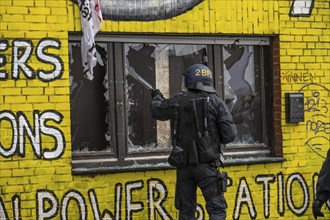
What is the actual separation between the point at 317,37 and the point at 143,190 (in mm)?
2858

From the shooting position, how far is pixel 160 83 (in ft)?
26.7

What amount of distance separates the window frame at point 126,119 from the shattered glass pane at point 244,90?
0.36 feet

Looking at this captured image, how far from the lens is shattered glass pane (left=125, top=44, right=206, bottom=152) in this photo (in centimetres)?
798

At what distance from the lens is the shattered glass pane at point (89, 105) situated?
25.4 feet

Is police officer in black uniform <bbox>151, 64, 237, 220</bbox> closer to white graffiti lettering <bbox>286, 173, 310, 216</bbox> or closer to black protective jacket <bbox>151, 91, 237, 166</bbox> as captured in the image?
black protective jacket <bbox>151, 91, 237, 166</bbox>

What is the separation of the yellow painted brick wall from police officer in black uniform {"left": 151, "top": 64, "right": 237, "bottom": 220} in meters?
0.94

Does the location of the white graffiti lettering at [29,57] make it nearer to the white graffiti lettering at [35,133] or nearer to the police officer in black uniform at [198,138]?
the white graffiti lettering at [35,133]

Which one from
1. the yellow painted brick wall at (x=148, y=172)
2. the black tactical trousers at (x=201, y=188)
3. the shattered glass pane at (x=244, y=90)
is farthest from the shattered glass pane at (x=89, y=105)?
the shattered glass pane at (x=244, y=90)

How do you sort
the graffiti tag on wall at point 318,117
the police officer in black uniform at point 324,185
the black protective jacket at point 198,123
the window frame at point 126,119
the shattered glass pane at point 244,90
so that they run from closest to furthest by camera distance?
the police officer in black uniform at point 324,185 < the black protective jacket at point 198,123 < the window frame at point 126,119 < the shattered glass pane at point 244,90 < the graffiti tag on wall at point 318,117

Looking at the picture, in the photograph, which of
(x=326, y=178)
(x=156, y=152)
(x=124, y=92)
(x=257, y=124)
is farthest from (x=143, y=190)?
(x=326, y=178)

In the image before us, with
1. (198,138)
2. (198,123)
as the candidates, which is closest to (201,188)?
(198,138)

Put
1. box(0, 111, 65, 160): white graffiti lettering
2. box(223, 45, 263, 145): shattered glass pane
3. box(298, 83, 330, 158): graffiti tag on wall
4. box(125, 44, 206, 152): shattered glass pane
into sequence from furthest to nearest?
box(298, 83, 330, 158): graffiti tag on wall < box(223, 45, 263, 145): shattered glass pane < box(125, 44, 206, 152): shattered glass pane < box(0, 111, 65, 160): white graffiti lettering

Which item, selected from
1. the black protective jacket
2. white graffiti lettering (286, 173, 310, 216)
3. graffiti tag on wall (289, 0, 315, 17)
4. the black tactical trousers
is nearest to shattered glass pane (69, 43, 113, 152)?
the black protective jacket

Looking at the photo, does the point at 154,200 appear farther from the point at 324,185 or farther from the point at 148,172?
the point at 324,185
